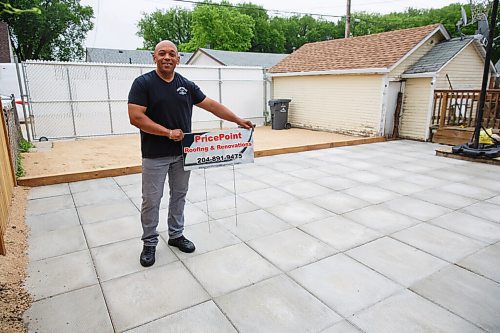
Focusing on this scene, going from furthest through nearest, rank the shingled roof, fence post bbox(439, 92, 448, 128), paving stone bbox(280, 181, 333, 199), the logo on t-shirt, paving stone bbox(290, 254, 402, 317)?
1. the shingled roof
2. fence post bbox(439, 92, 448, 128)
3. paving stone bbox(280, 181, 333, 199)
4. the logo on t-shirt
5. paving stone bbox(290, 254, 402, 317)

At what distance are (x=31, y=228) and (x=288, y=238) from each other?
9.43 ft

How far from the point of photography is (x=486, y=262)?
9.80 ft

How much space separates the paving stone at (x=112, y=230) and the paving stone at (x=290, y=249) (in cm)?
133

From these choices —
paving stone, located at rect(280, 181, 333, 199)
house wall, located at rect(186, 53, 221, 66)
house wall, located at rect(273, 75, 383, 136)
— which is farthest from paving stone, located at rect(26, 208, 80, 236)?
house wall, located at rect(186, 53, 221, 66)

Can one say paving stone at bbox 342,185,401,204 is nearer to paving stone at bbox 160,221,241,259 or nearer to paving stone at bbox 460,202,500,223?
paving stone at bbox 460,202,500,223

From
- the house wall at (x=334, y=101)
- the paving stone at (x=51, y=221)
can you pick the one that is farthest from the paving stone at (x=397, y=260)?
the house wall at (x=334, y=101)

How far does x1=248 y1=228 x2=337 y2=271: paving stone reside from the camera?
302 centimetres

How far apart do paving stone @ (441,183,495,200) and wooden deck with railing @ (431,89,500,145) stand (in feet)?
13.1

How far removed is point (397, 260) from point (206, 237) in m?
1.88

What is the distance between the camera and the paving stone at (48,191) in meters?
4.89

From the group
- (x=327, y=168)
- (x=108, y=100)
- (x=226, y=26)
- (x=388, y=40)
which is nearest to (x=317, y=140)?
(x=327, y=168)

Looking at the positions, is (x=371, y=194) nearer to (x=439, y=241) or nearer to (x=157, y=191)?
(x=439, y=241)

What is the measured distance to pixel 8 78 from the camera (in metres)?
14.7

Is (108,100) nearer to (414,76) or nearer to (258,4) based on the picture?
(414,76)
